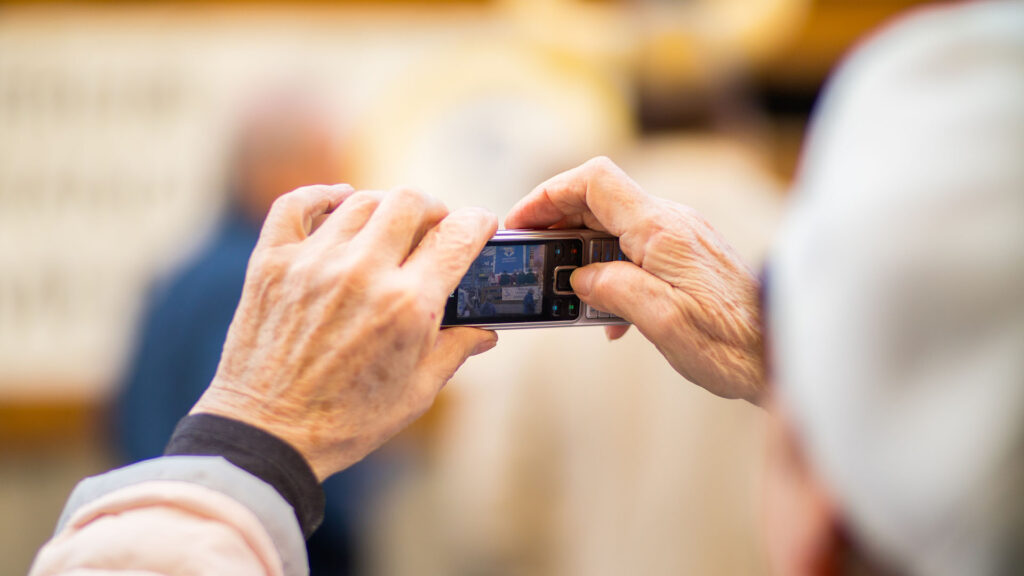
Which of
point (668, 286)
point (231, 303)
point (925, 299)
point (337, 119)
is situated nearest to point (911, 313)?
point (925, 299)

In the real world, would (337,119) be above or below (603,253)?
above

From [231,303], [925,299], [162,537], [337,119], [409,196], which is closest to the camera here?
[925,299]

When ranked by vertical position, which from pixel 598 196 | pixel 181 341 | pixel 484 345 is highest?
pixel 598 196

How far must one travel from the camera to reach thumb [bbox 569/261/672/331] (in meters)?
0.55

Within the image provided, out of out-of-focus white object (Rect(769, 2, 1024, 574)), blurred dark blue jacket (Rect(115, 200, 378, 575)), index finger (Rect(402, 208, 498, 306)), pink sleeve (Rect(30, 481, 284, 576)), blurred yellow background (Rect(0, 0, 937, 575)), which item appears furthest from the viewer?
blurred yellow background (Rect(0, 0, 937, 575))

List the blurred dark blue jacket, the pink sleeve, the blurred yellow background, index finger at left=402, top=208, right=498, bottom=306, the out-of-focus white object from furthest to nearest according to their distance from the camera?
1. the blurred yellow background
2. the blurred dark blue jacket
3. index finger at left=402, top=208, right=498, bottom=306
4. the pink sleeve
5. the out-of-focus white object

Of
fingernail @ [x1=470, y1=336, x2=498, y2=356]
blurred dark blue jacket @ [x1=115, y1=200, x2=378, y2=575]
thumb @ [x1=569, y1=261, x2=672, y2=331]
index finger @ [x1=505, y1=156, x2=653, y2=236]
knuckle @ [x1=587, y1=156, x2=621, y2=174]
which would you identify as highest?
knuckle @ [x1=587, y1=156, x2=621, y2=174]

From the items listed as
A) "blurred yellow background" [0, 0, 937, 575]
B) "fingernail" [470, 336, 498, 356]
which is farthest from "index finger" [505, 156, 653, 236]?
"blurred yellow background" [0, 0, 937, 575]

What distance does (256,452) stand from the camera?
17.9 inches

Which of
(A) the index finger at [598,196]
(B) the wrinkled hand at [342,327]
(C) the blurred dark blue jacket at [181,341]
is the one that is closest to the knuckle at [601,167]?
(A) the index finger at [598,196]

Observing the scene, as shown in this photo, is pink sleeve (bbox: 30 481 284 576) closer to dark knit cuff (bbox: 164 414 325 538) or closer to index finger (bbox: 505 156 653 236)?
dark knit cuff (bbox: 164 414 325 538)

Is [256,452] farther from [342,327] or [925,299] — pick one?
[925,299]

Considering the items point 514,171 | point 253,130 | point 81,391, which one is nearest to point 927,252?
point 253,130

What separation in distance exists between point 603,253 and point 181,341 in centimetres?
65
